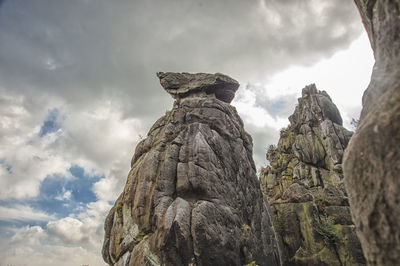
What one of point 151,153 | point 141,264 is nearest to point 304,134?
point 151,153

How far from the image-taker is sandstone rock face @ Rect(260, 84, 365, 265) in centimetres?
2281

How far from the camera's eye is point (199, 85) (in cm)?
2923

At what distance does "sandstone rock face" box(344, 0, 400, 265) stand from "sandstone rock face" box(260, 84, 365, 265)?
897 inches

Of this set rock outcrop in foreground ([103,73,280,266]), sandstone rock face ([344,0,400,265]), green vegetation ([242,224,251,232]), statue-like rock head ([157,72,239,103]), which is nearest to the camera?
sandstone rock face ([344,0,400,265])

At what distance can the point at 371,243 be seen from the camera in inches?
152

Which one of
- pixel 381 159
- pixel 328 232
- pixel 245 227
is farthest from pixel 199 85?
pixel 381 159

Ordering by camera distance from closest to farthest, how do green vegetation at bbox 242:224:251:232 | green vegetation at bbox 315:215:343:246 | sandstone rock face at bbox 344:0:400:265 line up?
sandstone rock face at bbox 344:0:400:265 → green vegetation at bbox 242:224:251:232 → green vegetation at bbox 315:215:343:246

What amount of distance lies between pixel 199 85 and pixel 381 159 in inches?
1041

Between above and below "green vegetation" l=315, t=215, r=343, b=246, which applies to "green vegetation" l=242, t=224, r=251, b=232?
above

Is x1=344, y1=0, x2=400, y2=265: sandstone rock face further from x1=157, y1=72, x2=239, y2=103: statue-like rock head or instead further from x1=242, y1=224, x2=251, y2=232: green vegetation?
x1=157, y1=72, x2=239, y2=103: statue-like rock head

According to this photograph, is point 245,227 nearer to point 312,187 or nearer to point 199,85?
point 199,85

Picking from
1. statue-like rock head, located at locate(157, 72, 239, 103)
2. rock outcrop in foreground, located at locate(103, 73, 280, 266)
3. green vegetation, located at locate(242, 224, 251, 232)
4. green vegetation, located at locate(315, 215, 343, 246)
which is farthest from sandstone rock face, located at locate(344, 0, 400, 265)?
statue-like rock head, located at locate(157, 72, 239, 103)

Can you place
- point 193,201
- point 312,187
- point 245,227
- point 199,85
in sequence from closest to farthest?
point 193,201
point 245,227
point 199,85
point 312,187

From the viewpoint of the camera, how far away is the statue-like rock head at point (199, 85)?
96.1 feet
